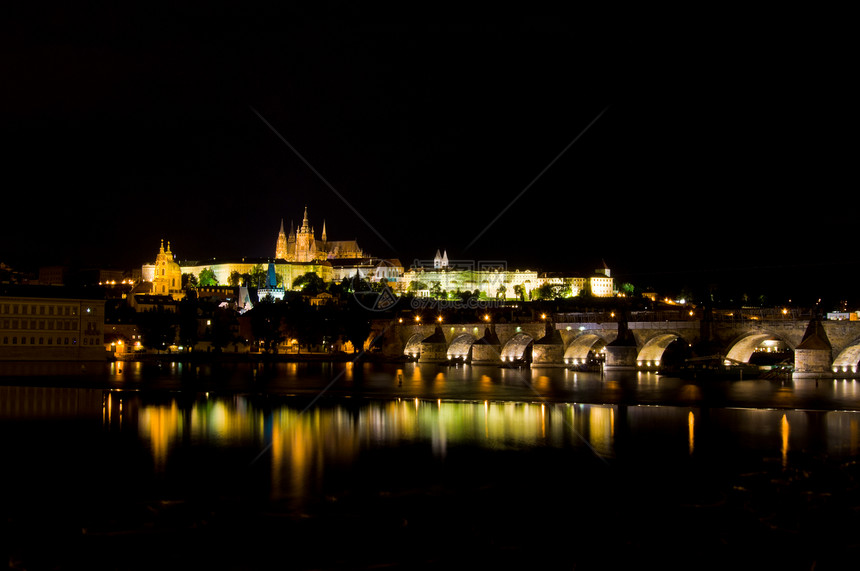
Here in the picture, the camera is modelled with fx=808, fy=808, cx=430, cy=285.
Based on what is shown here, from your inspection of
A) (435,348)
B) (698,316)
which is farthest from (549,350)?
(435,348)

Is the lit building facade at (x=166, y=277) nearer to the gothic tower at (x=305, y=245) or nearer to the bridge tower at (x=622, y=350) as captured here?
the gothic tower at (x=305, y=245)

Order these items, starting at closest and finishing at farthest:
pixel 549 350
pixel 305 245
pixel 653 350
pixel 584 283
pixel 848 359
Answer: pixel 848 359 → pixel 653 350 → pixel 549 350 → pixel 584 283 → pixel 305 245

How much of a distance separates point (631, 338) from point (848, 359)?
39.6ft

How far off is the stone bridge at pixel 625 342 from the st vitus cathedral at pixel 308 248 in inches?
3868

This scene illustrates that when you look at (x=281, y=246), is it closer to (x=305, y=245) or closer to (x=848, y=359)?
(x=305, y=245)

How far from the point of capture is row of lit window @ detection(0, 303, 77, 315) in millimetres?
49688

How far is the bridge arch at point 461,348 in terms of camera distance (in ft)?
190

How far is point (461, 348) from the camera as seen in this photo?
58.7 m

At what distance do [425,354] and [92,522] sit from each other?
4652cm

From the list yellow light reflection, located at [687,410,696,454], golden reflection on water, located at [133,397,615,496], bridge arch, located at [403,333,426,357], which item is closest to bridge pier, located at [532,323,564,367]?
bridge arch, located at [403,333,426,357]

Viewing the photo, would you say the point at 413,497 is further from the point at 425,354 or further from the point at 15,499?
the point at 425,354

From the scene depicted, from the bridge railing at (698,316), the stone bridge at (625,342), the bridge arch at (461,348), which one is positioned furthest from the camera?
the bridge arch at (461,348)

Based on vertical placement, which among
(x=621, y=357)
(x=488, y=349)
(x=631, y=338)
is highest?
(x=631, y=338)

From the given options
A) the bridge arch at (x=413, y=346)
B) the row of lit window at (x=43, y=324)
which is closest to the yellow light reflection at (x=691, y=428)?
the bridge arch at (x=413, y=346)
